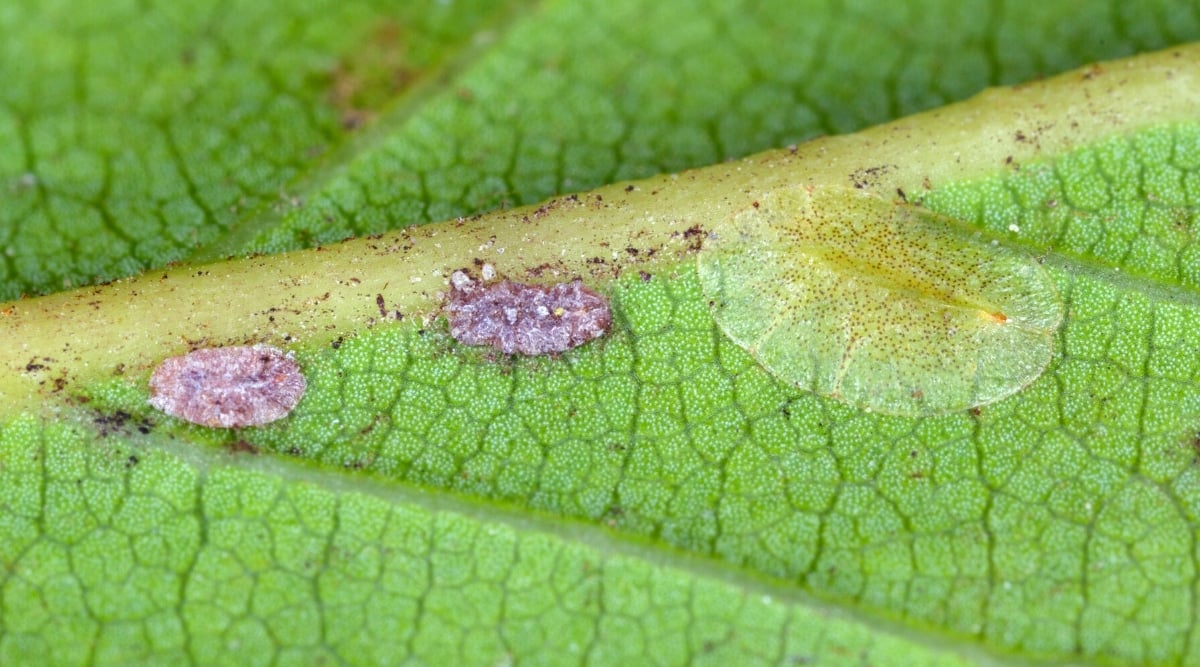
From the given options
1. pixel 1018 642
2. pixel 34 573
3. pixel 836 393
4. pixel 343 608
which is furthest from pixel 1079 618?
pixel 34 573

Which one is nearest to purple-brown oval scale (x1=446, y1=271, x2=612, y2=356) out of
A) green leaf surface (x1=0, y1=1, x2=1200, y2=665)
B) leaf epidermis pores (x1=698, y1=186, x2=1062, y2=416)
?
green leaf surface (x1=0, y1=1, x2=1200, y2=665)

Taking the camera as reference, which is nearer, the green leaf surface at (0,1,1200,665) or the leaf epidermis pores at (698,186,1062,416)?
the green leaf surface at (0,1,1200,665)

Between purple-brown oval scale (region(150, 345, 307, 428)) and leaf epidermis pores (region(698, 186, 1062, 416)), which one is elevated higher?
leaf epidermis pores (region(698, 186, 1062, 416))

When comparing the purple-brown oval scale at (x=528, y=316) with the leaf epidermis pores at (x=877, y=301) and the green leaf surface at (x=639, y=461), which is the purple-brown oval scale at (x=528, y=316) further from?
the leaf epidermis pores at (x=877, y=301)

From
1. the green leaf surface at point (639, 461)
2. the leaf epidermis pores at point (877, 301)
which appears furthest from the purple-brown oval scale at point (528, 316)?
the leaf epidermis pores at point (877, 301)

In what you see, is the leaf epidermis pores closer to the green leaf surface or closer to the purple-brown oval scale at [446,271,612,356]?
the green leaf surface

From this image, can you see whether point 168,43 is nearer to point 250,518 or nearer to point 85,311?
point 85,311
